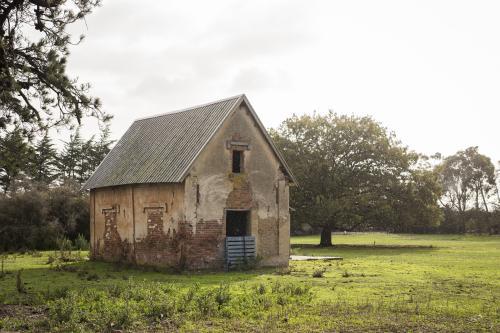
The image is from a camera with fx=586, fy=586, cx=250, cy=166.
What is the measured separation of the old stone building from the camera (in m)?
23.5

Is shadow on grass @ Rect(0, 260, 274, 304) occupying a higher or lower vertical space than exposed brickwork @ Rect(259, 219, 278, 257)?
lower

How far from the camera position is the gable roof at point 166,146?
79.2 ft

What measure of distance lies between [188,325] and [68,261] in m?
18.3

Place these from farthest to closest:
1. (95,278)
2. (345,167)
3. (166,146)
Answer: (345,167)
(166,146)
(95,278)

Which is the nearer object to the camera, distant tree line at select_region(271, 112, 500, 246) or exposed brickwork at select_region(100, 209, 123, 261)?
exposed brickwork at select_region(100, 209, 123, 261)

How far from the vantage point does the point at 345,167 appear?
44.9 m

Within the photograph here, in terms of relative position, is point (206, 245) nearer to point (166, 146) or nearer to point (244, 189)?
point (244, 189)

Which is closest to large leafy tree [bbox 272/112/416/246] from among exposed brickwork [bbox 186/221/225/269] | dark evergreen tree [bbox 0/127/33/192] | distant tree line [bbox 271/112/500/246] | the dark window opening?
distant tree line [bbox 271/112/500/246]

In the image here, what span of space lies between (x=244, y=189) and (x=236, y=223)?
3.52 meters

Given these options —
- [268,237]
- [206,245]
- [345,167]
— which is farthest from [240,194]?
[345,167]

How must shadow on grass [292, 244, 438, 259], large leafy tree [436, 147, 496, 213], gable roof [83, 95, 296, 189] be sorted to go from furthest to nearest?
large leafy tree [436, 147, 496, 213]
shadow on grass [292, 244, 438, 259]
gable roof [83, 95, 296, 189]

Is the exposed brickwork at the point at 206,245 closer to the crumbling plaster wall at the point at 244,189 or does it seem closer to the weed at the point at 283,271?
the crumbling plaster wall at the point at 244,189

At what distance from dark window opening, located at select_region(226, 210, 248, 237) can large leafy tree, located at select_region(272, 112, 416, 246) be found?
16036 millimetres

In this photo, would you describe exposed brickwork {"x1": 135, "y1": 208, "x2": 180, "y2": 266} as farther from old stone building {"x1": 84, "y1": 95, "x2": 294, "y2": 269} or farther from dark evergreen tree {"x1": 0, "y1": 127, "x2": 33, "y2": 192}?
dark evergreen tree {"x1": 0, "y1": 127, "x2": 33, "y2": 192}
